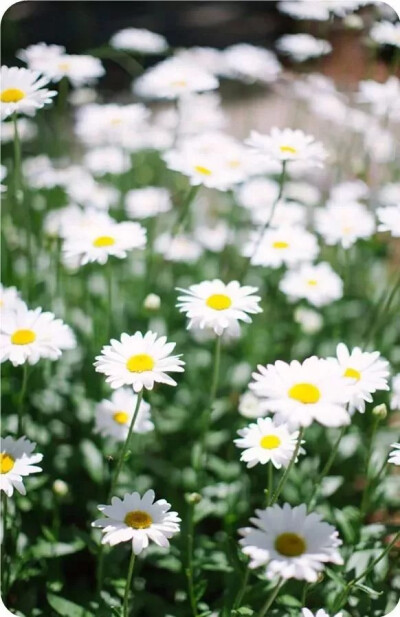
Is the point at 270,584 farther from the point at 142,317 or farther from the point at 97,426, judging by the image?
the point at 142,317

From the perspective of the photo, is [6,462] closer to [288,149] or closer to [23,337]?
[23,337]

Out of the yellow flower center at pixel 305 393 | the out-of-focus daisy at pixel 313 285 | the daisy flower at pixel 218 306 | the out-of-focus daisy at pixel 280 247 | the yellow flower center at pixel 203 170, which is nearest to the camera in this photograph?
the yellow flower center at pixel 305 393

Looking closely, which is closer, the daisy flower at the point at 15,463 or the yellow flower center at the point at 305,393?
the yellow flower center at the point at 305,393

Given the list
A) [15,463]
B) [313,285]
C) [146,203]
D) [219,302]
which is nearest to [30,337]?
[15,463]

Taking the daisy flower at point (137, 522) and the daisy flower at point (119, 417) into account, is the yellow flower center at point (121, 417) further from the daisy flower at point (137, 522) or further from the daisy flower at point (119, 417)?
Answer: the daisy flower at point (137, 522)

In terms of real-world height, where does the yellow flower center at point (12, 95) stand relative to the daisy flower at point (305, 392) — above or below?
above

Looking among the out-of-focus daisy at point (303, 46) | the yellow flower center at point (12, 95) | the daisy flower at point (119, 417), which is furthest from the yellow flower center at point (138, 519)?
the out-of-focus daisy at point (303, 46)

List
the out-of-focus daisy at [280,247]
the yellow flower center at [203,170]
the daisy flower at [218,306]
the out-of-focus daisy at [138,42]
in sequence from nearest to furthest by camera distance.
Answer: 1. the daisy flower at [218,306]
2. the yellow flower center at [203,170]
3. the out-of-focus daisy at [280,247]
4. the out-of-focus daisy at [138,42]

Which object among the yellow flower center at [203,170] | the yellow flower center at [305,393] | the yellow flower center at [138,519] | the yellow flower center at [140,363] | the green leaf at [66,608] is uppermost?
the yellow flower center at [305,393]
